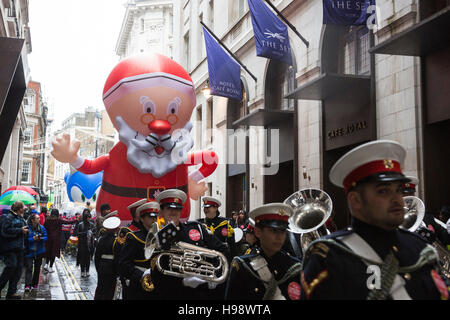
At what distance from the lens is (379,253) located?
2.34 metres

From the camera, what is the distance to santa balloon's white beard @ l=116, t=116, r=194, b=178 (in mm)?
7988

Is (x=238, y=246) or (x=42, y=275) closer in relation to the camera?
(x=238, y=246)

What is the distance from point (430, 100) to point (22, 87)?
24.0 feet

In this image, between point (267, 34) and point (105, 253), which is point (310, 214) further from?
point (267, 34)

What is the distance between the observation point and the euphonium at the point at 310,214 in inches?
173

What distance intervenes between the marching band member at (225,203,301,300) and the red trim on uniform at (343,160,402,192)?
1.19 meters

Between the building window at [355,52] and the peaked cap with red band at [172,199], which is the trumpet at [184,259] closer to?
the peaked cap with red band at [172,199]

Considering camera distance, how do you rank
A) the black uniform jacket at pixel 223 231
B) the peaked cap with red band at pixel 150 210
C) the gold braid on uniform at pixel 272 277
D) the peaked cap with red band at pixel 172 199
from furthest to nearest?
the black uniform jacket at pixel 223 231
the peaked cap with red band at pixel 150 210
the peaked cap with red band at pixel 172 199
the gold braid on uniform at pixel 272 277

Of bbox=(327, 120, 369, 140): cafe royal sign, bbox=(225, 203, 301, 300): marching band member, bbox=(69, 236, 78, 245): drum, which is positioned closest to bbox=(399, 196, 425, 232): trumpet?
bbox=(225, 203, 301, 300): marching band member

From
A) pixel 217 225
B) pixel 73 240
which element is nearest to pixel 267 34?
pixel 217 225

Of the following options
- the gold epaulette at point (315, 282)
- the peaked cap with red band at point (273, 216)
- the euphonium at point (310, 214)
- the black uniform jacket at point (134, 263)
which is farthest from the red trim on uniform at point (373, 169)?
the black uniform jacket at point (134, 263)

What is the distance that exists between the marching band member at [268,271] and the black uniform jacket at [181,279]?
1.25 m
